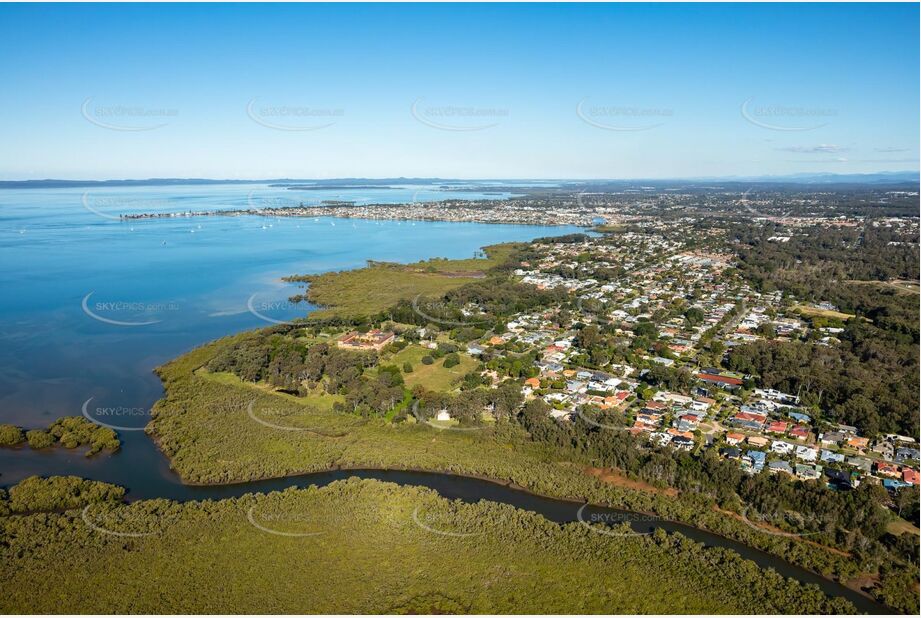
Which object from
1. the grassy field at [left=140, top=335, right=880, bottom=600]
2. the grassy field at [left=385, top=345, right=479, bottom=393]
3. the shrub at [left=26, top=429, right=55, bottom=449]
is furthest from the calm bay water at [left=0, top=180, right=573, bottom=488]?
the grassy field at [left=385, top=345, right=479, bottom=393]

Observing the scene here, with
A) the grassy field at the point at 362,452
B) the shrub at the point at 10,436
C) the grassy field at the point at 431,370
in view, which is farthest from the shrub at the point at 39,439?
the grassy field at the point at 431,370

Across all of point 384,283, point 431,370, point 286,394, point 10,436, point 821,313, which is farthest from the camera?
point 384,283

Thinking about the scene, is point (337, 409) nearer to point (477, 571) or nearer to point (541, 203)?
point (477, 571)

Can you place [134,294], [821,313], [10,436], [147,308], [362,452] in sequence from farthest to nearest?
1. [134,294]
2. [147,308]
3. [821,313]
4. [10,436]
5. [362,452]

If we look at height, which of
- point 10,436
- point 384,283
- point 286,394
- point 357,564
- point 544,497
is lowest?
point 544,497

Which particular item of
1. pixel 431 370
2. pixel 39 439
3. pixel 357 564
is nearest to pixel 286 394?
pixel 431 370

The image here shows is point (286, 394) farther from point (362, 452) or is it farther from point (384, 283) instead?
point (384, 283)
